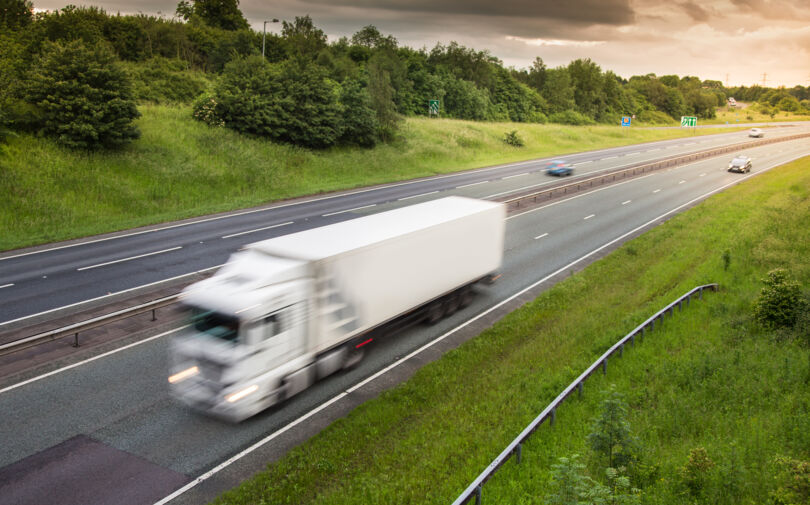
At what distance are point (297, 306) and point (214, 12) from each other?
325ft

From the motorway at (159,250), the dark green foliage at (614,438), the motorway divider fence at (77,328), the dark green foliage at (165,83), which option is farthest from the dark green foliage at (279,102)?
the dark green foliage at (614,438)

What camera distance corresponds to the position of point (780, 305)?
14.7m

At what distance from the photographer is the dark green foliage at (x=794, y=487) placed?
7273 mm

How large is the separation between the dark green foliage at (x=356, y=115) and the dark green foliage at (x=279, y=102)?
1.75 m

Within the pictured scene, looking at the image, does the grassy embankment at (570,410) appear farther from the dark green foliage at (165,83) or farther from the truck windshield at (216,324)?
the dark green foliage at (165,83)

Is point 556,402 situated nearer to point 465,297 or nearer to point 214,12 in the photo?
point 465,297

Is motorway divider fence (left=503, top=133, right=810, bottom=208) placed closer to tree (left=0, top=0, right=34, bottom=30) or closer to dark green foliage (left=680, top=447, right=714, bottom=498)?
dark green foliage (left=680, top=447, right=714, bottom=498)

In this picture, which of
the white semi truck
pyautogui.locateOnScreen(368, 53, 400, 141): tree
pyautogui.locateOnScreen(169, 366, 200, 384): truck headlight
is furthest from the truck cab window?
pyautogui.locateOnScreen(368, 53, 400, 141): tree

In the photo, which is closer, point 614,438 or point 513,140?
point 614,438

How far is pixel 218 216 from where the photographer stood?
100 ft

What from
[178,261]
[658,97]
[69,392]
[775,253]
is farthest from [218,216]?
[658,97]

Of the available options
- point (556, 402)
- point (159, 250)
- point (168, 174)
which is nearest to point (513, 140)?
point (168, 174)

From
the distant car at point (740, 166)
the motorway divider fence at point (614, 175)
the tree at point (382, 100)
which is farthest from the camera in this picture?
the tree at point (382, 100)

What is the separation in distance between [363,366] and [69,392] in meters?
6.64
